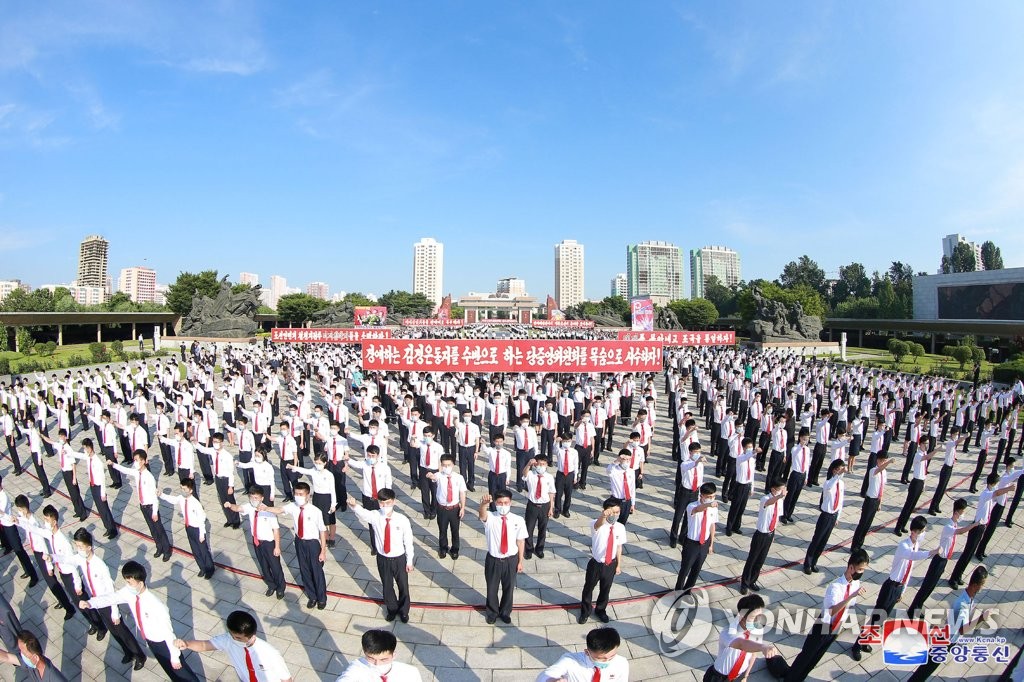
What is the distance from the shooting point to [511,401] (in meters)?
11.2

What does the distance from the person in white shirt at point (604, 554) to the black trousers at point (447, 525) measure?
5.40 feet

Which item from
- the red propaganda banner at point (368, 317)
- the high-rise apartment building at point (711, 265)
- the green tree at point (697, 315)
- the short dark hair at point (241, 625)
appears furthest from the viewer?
the high-rise apartment building at point (711, 265)

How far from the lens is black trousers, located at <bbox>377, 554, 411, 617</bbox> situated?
4488mm

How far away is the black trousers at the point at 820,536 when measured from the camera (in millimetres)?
5465

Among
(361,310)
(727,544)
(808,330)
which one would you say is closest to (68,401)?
(727,544)

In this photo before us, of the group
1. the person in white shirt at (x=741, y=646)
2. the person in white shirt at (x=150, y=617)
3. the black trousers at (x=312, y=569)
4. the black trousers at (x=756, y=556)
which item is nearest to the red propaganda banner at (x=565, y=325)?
the black trousers at (x=756, y=556)

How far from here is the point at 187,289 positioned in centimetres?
5106

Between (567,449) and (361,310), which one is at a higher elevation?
(361,310)

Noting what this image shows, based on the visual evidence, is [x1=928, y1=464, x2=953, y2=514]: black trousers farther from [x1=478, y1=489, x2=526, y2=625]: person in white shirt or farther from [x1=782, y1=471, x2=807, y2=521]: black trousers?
[x1=478, y1=489, x2=526, y2=625]: person in white shirt

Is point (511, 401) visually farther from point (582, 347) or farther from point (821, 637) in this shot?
point (821, 637)

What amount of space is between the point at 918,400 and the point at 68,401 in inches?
817

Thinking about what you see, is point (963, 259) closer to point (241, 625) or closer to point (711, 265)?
point (241, 625)

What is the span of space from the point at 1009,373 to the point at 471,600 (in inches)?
928

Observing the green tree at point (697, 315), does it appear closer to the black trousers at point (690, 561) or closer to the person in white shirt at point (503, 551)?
the black trousers at point (690, 561)
